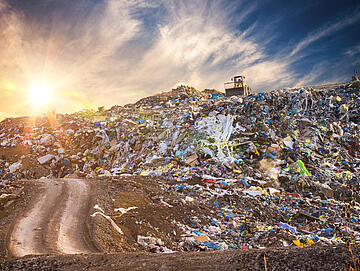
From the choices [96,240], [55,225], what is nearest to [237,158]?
[96,240]

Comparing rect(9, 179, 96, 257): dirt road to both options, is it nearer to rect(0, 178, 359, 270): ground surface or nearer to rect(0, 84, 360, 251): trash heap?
rect(0, 178, 359, 270): ground surface

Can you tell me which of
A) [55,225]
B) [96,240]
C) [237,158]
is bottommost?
[96,240]

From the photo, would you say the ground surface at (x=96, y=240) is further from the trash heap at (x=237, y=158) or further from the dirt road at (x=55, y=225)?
the trash heap at (x=237, y=158)

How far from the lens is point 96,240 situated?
421cm

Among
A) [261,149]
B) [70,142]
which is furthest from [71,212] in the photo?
[70,142]

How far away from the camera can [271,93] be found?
13758 millimetres

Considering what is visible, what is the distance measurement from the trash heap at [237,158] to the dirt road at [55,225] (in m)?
1.43

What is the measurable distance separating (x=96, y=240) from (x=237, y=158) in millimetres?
7289

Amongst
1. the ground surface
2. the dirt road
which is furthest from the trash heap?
the dirt road

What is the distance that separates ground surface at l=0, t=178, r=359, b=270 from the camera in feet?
8.00

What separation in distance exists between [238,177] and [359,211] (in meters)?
3.92

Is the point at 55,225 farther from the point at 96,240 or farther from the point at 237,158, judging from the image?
the point at 237,158

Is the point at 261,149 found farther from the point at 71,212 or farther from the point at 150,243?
the point at 71,212

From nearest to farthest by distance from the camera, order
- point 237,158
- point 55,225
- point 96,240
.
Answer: point 96,240, point 55,225, point 237,158
